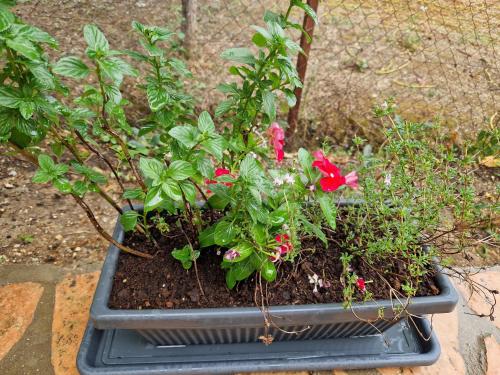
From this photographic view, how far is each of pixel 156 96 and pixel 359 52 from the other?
2229 millimetres

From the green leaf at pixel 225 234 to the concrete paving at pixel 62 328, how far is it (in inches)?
22.5

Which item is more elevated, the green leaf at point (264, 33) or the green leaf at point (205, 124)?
the green leaf at point (264, 33)

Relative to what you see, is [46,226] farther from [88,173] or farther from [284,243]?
[284,243]

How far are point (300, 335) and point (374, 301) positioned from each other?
0.30m

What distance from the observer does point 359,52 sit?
2.84 metres

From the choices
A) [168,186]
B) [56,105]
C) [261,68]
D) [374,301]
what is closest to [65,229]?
[56,105]

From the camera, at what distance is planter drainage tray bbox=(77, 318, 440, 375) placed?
3.94ft

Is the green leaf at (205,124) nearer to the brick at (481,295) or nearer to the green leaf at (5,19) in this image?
the green leaf at (5,19)

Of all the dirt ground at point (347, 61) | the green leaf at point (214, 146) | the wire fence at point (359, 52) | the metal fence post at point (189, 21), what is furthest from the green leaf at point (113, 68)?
the metal fence post at point (189, 21)

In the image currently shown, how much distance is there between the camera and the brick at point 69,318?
1.27 m

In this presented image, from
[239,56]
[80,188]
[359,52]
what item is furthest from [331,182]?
[359,52]

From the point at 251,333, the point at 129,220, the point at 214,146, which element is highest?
the point at 214,146

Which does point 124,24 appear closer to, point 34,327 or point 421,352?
point 34,327

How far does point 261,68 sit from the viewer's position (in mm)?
973
